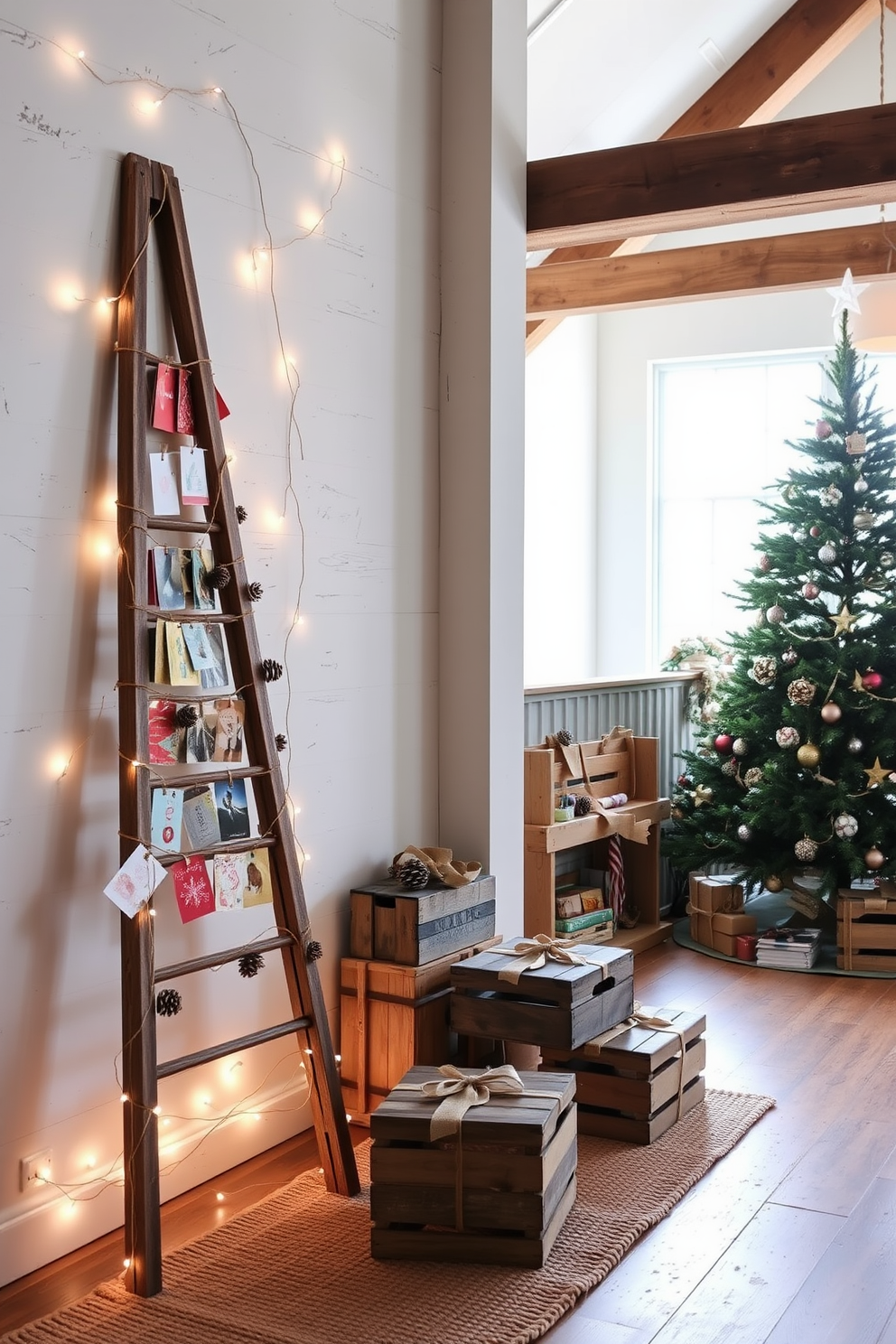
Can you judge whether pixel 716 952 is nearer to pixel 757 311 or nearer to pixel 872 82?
pixel 757 311

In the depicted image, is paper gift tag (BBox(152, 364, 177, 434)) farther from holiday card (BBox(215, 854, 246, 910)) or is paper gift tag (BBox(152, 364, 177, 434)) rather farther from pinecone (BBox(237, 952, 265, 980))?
pinecone (BBox(237, 952, 265, 980))

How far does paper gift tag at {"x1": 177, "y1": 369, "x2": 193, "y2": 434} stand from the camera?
2.80 m

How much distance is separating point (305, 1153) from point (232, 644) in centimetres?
127

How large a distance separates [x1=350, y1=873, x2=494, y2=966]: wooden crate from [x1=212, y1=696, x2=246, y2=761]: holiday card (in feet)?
2.17

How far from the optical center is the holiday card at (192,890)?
271 cm

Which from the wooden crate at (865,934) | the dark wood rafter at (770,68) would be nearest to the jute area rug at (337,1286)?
the wooden crate at (865,934)

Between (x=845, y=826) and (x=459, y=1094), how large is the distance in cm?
281

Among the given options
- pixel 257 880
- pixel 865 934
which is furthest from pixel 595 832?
pixel 257 880

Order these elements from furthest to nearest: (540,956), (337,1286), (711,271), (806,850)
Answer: (711,271), (806,850), (540,956), (337,1286)

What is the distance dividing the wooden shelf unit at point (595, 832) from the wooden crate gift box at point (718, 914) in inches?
5.8

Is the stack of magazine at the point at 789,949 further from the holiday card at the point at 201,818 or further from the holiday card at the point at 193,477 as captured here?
the holiday card at the point at 193,477

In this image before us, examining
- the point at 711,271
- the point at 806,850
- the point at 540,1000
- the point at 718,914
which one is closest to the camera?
the point at 540,1000

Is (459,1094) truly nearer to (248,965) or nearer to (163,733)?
(248,965)

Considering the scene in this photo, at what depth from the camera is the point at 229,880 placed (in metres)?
2.81
